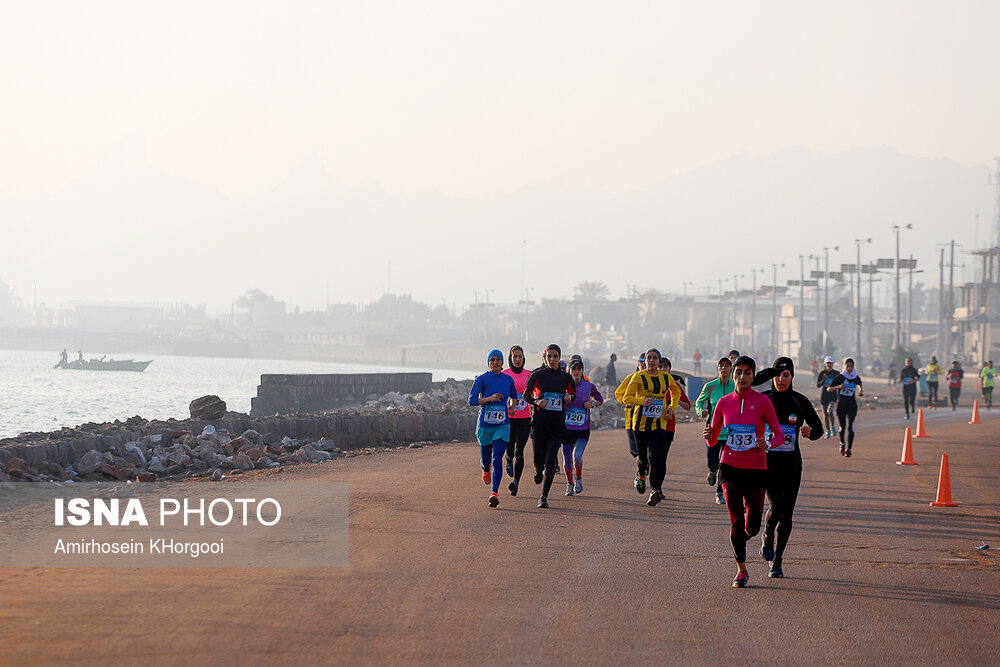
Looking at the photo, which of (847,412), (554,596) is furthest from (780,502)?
(847,412)

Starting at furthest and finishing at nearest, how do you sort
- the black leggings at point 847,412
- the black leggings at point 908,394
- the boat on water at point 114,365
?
the boat on water at point 114,365, the black leggings at point 908,394, the black leggings at point 847,412

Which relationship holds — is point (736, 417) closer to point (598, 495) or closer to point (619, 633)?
point (619, 633)

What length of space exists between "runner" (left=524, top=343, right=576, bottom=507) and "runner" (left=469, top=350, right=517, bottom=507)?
336 millimetres

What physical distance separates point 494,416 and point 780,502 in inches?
181

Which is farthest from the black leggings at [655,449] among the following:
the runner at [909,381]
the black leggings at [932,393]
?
the black leggings at [932,393]

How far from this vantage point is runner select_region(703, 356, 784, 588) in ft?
30.3

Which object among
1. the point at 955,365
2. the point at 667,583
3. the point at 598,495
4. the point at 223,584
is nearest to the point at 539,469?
the point at 598,495

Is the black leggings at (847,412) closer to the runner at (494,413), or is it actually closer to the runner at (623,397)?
the runner at (623,397)

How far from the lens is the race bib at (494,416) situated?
1355 cm

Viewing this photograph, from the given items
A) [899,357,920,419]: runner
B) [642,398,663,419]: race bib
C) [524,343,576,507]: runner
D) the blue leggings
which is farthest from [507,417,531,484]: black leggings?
[899,357,920,419]: runner

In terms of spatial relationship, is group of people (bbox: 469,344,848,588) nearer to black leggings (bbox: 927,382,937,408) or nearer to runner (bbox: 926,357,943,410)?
runner (bbox: 926,357,943,410)

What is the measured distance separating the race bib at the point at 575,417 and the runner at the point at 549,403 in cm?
54

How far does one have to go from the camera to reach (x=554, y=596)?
8.64m

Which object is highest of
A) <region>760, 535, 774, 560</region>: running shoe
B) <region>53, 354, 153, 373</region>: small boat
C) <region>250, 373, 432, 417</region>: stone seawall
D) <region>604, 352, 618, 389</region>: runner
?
<region>604, 352, 618, 389</region>: runner
